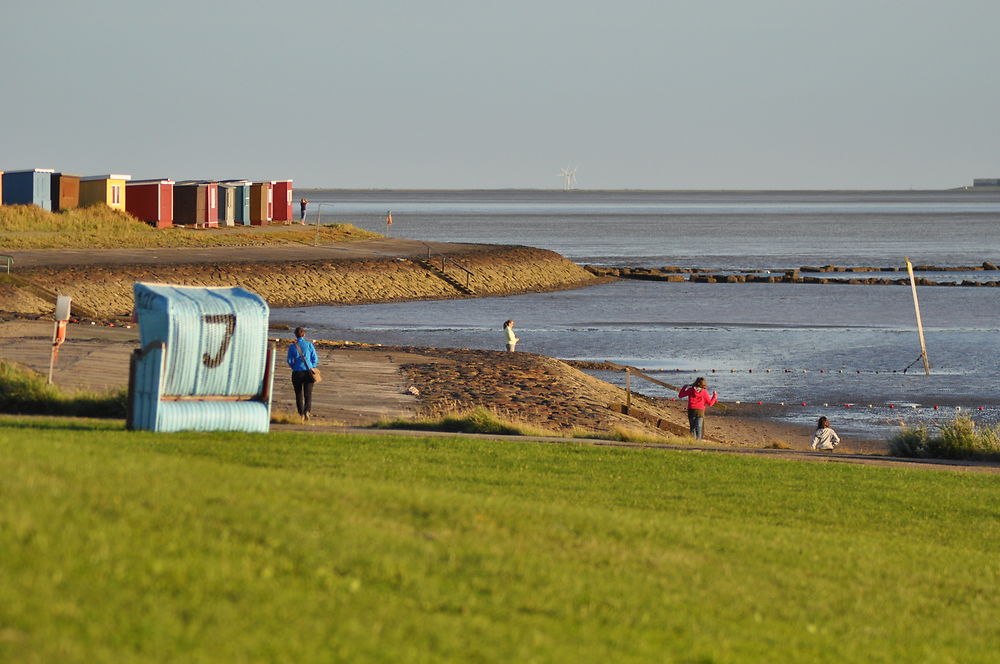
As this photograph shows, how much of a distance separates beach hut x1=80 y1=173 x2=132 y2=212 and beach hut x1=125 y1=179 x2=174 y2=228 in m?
0.50

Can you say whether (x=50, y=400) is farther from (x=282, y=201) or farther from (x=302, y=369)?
(x=282, y=201)

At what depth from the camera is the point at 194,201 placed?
67062mm

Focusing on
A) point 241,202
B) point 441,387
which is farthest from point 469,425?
point 241,202

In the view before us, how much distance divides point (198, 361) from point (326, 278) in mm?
42586

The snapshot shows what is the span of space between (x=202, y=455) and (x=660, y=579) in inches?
221

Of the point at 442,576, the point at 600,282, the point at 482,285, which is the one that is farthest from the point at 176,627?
the point at 600,282

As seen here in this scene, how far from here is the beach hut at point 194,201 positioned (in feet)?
217

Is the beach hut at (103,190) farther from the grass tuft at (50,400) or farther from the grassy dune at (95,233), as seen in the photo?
the grass tuft at (50,400)

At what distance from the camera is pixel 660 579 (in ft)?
29.5

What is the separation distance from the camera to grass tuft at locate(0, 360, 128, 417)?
17734 mm

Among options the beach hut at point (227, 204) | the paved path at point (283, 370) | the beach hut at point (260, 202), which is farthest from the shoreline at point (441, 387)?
the beach hut at point (260, 202)

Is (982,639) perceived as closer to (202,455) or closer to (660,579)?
(660,579)

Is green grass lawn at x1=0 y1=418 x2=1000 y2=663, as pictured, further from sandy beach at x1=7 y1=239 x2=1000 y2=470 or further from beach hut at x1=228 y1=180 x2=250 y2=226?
Result: beach hut at x1=228 y1=180 x2=250 y2=226

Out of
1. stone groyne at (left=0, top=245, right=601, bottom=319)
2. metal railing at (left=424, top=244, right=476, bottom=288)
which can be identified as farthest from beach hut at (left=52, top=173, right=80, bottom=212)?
metal railing at (left=424, top=244, right=476, bottom=288)
